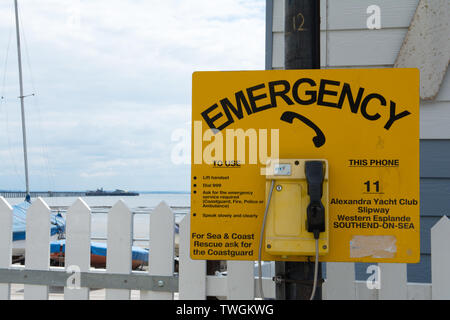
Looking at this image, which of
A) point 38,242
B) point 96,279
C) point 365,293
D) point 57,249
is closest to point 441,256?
point 365,293

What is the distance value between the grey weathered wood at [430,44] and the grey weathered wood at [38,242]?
2.51 metres

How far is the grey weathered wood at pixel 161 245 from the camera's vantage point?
7.79 ft

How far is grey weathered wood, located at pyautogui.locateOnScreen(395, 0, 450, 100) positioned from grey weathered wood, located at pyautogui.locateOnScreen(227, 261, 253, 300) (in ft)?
5.70

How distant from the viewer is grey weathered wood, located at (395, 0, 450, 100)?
297 cm

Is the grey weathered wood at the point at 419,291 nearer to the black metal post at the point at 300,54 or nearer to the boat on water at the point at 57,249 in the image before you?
the black metal post at the point at 300,54

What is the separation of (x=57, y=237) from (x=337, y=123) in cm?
955

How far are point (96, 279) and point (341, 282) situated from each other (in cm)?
130

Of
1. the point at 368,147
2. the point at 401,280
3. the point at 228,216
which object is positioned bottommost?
the point at 401,280

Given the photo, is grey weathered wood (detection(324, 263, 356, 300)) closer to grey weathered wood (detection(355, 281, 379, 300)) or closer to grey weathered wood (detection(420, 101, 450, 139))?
grey weathered wood (detection(355, 281, 379, 300))

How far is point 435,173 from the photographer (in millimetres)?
3088

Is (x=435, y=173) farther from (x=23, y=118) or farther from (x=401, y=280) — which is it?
(x=23, y=118)
